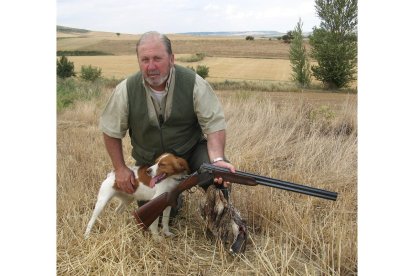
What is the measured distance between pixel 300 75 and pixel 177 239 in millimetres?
2243

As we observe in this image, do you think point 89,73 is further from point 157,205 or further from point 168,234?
point 157,205

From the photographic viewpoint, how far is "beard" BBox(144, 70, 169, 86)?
9.36ft

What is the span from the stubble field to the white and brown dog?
104mm

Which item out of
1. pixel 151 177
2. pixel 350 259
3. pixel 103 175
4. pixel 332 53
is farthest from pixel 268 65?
pixel 350 259

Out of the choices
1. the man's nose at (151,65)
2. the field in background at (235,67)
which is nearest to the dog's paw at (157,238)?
the man's nose at (151,65)

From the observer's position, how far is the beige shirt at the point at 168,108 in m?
3.03

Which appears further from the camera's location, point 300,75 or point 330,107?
point 330,107

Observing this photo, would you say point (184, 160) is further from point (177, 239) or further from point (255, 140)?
point (255, 140)

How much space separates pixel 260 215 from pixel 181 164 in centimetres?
65

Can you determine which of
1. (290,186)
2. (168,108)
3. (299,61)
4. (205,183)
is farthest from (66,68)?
(290,186)

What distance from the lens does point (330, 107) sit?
5133mm

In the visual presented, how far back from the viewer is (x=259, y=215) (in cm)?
326
